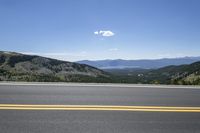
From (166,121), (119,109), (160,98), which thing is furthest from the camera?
(160,98)

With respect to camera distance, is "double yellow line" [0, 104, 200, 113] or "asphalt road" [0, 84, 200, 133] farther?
"double yellow line" [0, 104, 200, 113]

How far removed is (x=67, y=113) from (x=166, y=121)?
2.39 metres

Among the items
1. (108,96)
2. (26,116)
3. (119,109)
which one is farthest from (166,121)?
(108,96)

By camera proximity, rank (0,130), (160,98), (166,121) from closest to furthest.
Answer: (0,130) < (166,121) < (160,98)

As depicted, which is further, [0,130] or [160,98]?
[160,98]

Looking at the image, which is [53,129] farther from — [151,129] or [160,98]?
[160,98]

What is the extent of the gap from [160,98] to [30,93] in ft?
15.1

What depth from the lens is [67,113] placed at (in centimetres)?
782

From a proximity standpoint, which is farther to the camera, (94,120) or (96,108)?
(96,108)

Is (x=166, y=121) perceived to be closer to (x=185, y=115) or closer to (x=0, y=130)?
(x=185, y=115)

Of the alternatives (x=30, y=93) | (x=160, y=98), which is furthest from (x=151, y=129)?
(x=30, y=93)

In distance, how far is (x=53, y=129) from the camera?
6.34m

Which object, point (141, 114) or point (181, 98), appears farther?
point (181, 98)

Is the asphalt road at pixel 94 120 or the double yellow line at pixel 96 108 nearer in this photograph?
the asphalt road at pixel 94 120
